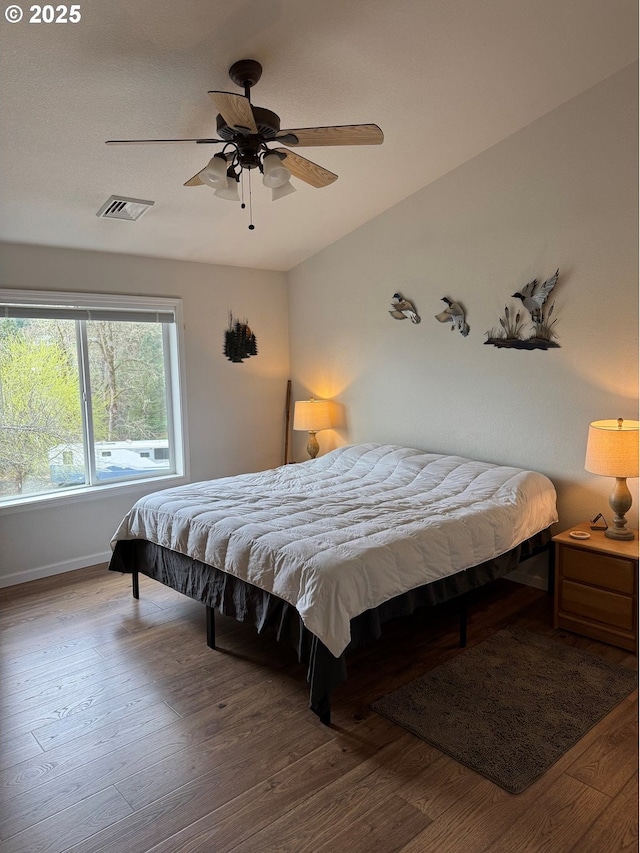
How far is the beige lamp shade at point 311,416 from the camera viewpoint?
16.3 ft

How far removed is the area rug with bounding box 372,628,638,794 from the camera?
2129 millimetres

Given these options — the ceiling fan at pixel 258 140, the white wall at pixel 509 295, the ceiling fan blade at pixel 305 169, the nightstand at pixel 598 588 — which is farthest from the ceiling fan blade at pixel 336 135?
the nightstand at pixel 598 588

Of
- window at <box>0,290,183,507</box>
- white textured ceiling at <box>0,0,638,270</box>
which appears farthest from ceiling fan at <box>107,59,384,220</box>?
window at <box>0,290,183,507</box>

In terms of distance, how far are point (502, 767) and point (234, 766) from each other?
3.21 feet

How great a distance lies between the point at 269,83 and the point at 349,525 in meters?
2.20

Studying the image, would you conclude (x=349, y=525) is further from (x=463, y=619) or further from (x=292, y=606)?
(x=463, y=619)

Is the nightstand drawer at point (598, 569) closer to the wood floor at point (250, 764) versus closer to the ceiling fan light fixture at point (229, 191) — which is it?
the wood floor at point (250, 764)

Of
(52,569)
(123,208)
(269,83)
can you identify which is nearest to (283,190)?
(269,83)

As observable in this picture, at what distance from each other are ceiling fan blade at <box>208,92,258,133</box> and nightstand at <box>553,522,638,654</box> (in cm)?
257

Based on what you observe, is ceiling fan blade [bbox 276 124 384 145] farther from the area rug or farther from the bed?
the area rug

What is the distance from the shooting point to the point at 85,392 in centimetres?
428

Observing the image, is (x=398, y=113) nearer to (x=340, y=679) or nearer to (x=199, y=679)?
(x=340, y=679)

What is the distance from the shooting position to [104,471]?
446 centimetres

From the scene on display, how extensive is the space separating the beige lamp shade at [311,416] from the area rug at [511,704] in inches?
97.4
